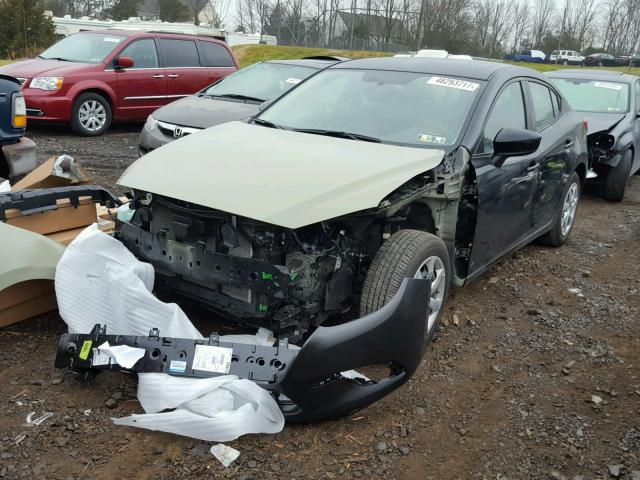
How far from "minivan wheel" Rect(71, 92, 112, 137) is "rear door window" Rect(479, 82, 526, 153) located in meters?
7.19

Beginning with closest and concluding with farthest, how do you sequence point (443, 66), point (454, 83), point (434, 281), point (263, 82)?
point (434, 281) → point (454, 83) → point (443, 66) → point (263, 82)

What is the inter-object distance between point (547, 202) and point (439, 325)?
1701 mm

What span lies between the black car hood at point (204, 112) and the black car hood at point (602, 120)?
443 centimetres

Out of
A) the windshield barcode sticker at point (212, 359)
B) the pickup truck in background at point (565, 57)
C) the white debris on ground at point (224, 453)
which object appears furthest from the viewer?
the pickup truck in background at point (565, 57)

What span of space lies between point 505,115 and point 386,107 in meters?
0.88

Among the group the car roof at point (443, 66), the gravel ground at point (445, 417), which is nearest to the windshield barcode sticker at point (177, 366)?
the gravel ground at point (445, 417)

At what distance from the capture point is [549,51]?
59.2 metres

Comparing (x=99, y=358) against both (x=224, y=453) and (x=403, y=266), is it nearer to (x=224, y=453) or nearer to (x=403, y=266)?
(x=224, y=453)

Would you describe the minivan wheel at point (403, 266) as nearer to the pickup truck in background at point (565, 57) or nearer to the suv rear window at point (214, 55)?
the suv rear window at point (214, 55)

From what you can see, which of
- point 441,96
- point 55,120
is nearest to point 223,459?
point 441,96

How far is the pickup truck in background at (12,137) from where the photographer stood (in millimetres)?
4988

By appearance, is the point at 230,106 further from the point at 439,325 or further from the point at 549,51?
the point at 549,51

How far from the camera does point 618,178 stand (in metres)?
8.02

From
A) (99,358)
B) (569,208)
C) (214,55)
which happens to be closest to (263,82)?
(214,55)
